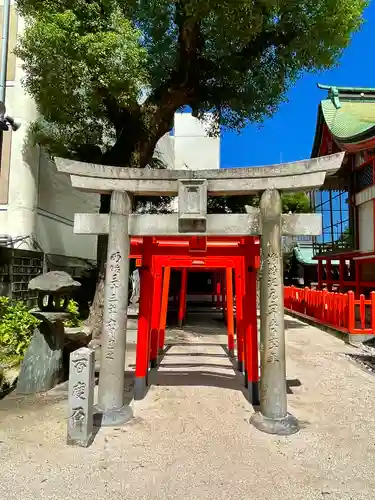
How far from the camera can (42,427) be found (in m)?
5.03

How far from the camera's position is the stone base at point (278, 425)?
4.90 metres

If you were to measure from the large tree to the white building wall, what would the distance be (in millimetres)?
5270

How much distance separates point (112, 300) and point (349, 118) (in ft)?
48.4

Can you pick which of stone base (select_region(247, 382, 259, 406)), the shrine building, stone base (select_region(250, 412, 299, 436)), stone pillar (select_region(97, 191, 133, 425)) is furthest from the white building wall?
stone pillar (select_region(97, 191, 133, 425))

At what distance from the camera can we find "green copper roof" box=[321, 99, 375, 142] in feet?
48.9

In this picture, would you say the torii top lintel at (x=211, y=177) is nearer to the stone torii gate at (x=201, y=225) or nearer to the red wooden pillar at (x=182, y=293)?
the stone torii gate at (x=201, y=225)

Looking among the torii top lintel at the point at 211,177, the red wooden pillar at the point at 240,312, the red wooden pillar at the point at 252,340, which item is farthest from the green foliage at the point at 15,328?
the red wooden pillar at the point at 252,340

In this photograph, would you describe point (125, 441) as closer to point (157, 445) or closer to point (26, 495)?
point (157, 445)

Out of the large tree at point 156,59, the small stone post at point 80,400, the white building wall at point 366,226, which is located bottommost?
the small stone post at point 80,400

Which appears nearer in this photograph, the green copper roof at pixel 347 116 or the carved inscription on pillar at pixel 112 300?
the carved inscription on pillar at pixel 112 300

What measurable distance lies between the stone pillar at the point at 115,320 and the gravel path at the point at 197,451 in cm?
32

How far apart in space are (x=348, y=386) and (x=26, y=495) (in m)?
5.75

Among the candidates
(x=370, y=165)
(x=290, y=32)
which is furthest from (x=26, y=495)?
(x=370, y=165)

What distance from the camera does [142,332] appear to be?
20.6 ft
